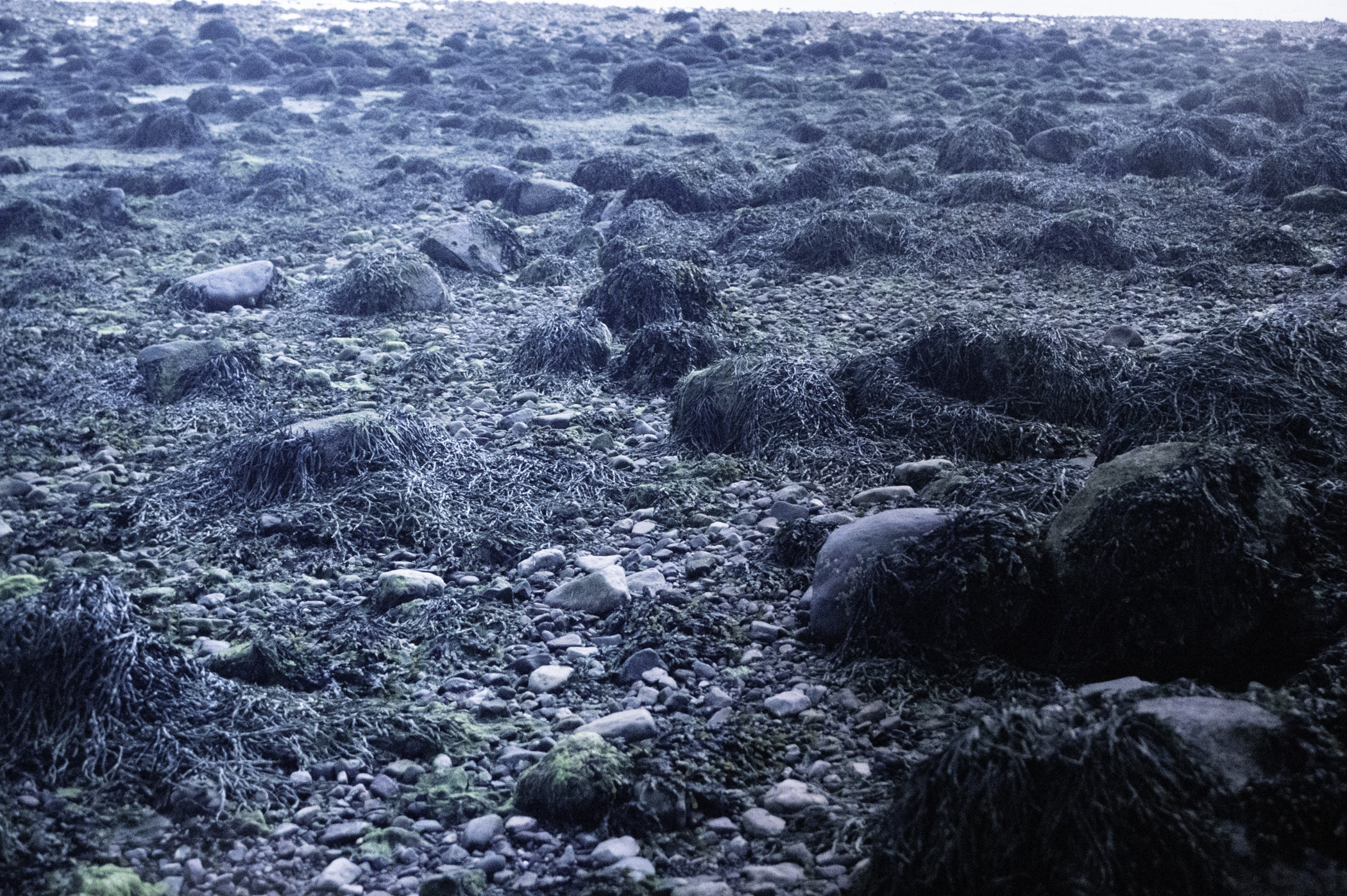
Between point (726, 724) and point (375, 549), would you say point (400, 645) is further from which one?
point (726, 724)

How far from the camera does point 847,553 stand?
12.5 ft

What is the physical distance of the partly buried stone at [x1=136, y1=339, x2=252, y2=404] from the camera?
21.0ft

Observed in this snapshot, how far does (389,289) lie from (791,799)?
6366 mm

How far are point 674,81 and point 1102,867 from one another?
22.1 metres

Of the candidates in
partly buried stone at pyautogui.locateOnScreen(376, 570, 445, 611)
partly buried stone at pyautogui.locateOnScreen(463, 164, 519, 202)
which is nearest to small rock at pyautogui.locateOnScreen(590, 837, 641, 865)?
partly buried stone at pyautogui.locateOnScreen(376, 570, 445, 611)

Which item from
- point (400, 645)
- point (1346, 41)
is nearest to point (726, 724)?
point (400, 645)

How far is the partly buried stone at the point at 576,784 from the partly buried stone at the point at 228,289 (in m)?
6.58

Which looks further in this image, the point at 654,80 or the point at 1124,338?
the point at 654,80

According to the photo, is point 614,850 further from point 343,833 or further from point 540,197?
point 540,197

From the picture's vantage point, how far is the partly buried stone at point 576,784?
2893mm

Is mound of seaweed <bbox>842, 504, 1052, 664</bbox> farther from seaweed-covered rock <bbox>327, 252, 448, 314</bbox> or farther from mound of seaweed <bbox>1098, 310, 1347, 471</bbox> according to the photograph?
seaweed-covered rock <bbox>327, 252, 448, 314</bbox>

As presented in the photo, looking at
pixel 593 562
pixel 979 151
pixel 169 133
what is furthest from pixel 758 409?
pixel 169 133

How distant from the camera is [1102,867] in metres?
2.11

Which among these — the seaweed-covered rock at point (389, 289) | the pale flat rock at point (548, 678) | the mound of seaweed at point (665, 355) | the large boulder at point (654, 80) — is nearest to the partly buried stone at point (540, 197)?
the seaweed-covered rock at point (389, 289)
